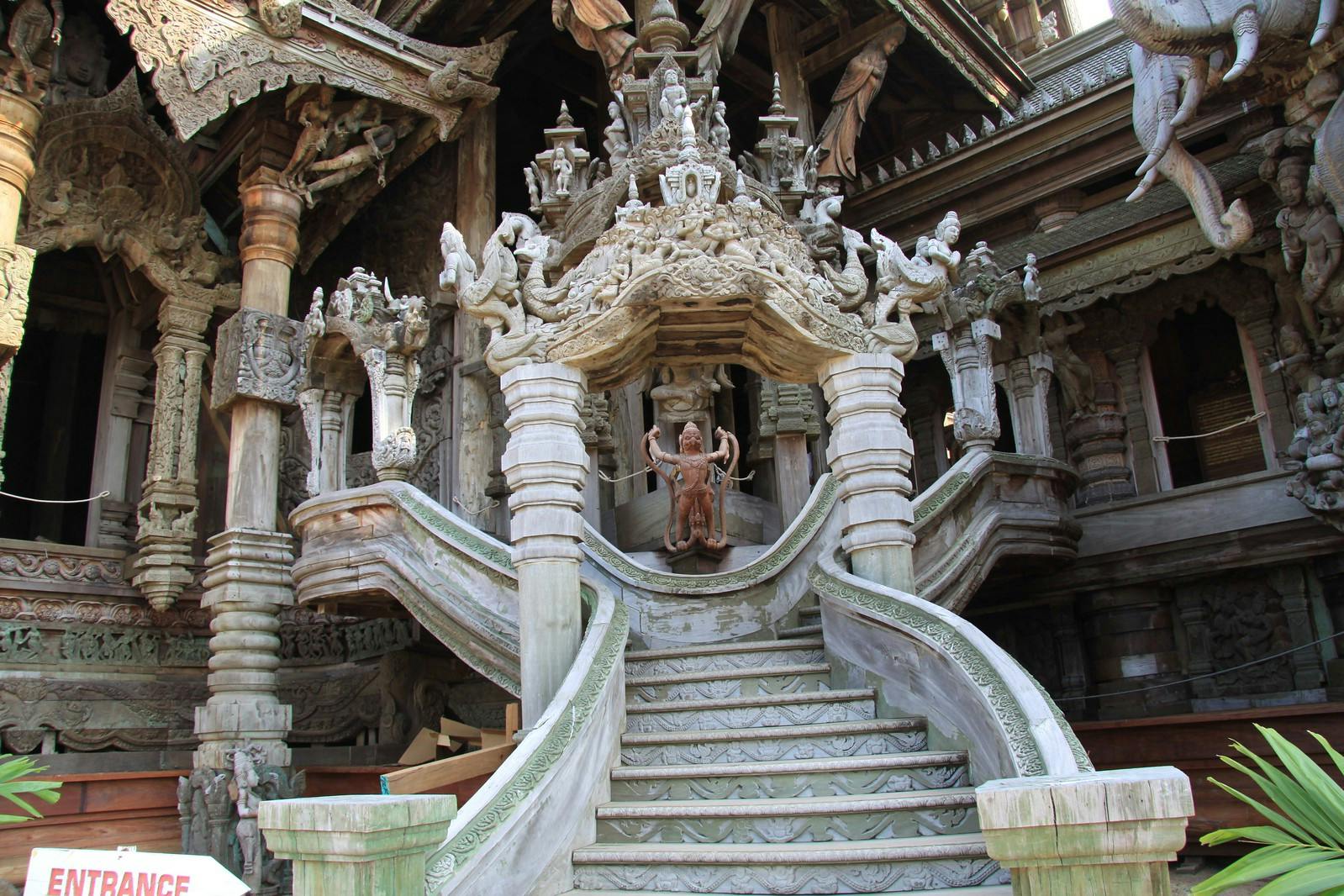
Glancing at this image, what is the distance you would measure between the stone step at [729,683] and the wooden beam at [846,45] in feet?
31.3

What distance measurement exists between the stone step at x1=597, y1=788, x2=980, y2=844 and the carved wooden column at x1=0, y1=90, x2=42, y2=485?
23.1 ft

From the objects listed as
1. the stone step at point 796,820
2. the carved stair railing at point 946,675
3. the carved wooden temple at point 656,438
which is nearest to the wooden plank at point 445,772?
the carved wooden temple at point 656,438

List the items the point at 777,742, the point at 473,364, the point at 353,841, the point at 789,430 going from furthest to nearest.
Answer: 1. the point at 473,364
2. the point at 789,430
3. the point at 777,742
4. the point at 353,841

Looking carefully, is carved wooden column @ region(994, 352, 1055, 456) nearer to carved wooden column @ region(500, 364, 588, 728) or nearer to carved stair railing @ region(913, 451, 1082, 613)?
carved stair railing @ region(913, 451, 1082, 613)

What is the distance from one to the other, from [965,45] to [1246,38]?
667 cm

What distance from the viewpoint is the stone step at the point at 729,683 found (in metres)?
6.20

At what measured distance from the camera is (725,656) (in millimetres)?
6672

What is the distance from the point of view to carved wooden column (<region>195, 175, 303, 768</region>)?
9492 millimetres

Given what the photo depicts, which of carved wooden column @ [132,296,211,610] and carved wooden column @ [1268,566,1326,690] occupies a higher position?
carved wooden column @ [132,296,211,610]

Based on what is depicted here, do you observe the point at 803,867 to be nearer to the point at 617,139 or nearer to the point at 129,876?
the point at 129,876

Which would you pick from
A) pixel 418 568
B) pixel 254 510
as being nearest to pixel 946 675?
pixel 418 568

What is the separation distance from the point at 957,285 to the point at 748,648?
191 inches

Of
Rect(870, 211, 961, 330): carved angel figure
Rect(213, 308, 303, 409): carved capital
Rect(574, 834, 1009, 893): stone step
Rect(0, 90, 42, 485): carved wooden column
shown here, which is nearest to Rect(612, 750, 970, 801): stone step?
Rect(574, 834, 1009, 893): stone step

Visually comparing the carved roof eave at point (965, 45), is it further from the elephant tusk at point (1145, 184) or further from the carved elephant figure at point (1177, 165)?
the elephant tusk at point (1145, 184)
